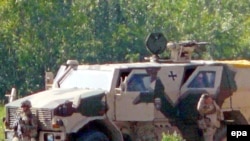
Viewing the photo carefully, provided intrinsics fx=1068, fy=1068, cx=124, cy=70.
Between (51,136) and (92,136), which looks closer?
(51,136)

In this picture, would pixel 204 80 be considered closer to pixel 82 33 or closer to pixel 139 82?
pixel 139 82

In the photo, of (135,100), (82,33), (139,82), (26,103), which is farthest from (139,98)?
(82,33)

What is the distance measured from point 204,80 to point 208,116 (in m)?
0.80

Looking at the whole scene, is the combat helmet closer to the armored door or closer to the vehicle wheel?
the vehicle wheel

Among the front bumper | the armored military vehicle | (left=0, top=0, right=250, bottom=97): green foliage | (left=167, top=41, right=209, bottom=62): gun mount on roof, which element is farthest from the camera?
(left=0, top=0, right=250, bottom=97): green foliage

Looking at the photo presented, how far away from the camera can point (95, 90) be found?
62.1 ft

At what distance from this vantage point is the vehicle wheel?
60.6ft

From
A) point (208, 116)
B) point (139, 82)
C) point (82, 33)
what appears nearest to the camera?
point (139, 82)

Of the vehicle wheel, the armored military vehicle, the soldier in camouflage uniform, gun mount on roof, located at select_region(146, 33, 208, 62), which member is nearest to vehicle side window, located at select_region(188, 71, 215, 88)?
the armored military vehicle

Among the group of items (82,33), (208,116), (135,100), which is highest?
(82,33)

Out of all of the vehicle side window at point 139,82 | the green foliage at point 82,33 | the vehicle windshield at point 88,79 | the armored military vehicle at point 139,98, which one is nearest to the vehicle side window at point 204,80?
the armored military vehicle at point 139,98

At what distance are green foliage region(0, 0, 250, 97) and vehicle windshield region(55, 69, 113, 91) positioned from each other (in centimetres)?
1390

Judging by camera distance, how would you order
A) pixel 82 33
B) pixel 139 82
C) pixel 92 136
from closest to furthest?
1. pixel 92 136
2. pixel 139 82
3. pixel 82 33

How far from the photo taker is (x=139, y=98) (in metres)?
19.1
